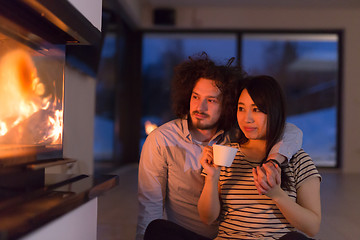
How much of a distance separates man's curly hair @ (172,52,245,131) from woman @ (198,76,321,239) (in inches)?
10.0

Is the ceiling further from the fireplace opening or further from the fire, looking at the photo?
the fire

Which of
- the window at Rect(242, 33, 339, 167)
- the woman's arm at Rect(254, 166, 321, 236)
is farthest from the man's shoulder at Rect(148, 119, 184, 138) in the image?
the window at Rect(242, 33, 339, 167)

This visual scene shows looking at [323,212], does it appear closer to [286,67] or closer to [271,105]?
[271,105]

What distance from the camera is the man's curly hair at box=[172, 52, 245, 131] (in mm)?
1777

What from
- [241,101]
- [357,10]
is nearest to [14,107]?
[241,101]

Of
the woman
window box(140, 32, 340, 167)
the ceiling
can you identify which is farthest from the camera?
window box(140, 32, 340, 167)

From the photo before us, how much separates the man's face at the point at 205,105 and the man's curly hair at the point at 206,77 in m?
0.03

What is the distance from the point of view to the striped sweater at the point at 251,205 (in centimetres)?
137

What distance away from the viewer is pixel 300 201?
4.49 feet

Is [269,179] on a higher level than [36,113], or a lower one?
lower

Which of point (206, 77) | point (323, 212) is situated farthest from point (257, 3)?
point (206, 77)

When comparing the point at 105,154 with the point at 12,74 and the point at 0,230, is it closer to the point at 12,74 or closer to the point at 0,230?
the point at 12,74

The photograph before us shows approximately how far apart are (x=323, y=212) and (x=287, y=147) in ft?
5.71

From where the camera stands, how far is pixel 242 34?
19.8 ft
